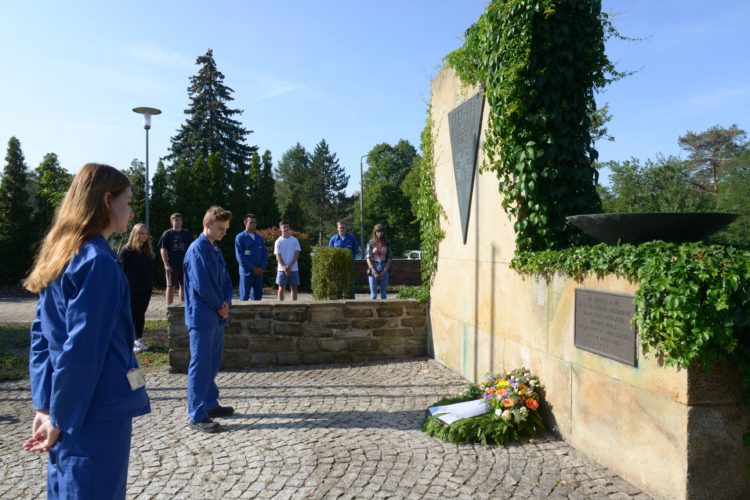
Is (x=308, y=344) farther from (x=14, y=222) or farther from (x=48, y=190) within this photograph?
(x=48, y=190)

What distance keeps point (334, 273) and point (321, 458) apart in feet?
18.8

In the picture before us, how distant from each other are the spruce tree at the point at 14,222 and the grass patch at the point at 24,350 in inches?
394

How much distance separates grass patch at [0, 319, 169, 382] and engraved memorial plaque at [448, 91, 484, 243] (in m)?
4.33

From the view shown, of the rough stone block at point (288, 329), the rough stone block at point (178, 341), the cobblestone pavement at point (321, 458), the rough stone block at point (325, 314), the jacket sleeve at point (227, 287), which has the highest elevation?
the jacket sleeve at point (227, 287)

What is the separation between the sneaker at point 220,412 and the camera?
5.11 metres

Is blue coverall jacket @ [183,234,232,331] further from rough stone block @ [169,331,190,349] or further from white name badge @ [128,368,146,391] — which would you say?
white name badge @ [128,368,146,391]

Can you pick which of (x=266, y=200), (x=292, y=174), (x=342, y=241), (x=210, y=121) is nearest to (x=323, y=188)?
(x=292, y=174)

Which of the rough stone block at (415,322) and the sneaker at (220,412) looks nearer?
the sneaker at (220,412)

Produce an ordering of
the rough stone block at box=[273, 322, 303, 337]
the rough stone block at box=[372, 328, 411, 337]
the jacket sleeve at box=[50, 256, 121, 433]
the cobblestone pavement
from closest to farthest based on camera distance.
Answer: the jacket sleeve at box=[50, 256, 121, 433], the cobblestone pavement, the rough stone block at box=[273, 322, 303, 337], the rough stone block at box=[372, 328, 411, 337]

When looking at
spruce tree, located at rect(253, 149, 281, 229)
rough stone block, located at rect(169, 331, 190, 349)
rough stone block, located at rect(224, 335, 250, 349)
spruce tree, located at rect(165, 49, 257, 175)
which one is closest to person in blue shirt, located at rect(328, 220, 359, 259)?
rough stone block, located at rect(224, 335, 250, 349)

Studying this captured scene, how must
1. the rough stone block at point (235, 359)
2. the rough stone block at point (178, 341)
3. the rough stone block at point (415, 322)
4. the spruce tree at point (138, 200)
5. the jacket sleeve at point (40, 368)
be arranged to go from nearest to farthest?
the jacket sleeve at point (40, 368) < the rough stone block at point (178, 341) < the rough stone block at point (235, 359) < the rough stone block at point (415, 322) < the spruce tree at point (138, 200)

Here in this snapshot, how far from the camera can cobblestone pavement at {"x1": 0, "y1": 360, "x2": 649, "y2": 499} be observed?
355 cm

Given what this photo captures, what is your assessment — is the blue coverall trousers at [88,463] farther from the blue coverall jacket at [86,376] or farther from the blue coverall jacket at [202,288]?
the blue coverall jacket at [202,288]

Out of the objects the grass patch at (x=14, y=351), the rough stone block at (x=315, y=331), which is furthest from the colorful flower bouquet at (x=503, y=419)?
the grass patch at (x=14, y=351)
